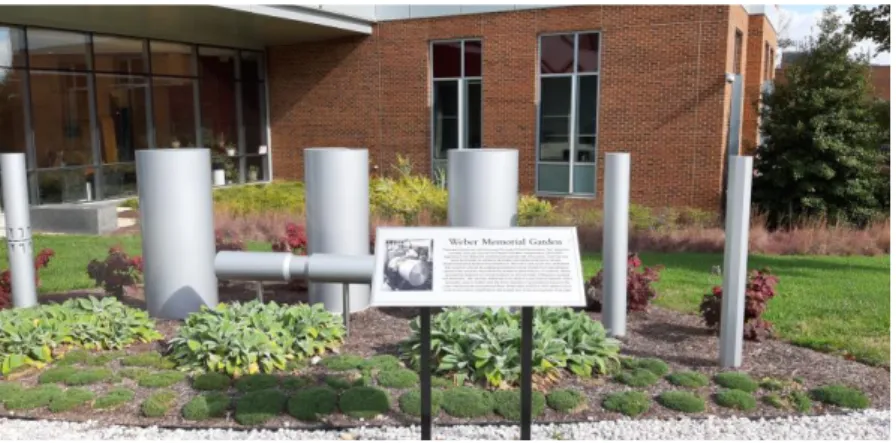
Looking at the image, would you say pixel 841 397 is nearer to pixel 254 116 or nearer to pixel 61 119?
pixel 61 119

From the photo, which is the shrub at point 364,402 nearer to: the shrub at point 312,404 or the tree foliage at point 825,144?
the shrub at point 312,404

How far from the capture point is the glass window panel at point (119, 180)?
55.8 feet

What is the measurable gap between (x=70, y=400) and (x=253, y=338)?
121 centimetres

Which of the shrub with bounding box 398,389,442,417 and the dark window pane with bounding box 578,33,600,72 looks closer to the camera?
the shrub with bounding box 398,389,442,417

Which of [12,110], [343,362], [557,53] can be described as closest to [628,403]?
[343,362]

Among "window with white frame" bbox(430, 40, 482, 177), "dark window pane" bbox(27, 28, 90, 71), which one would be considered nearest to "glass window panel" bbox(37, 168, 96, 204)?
"dark window pane" bbox(27, 28, 90, 71)

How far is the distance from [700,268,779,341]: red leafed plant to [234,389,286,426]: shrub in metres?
3.52

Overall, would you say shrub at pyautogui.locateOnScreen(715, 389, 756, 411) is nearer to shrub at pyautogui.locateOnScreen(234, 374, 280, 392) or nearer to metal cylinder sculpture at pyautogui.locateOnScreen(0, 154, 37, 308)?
shrub at pyautogui.locateOnScreen(234, 374, 280, 392)

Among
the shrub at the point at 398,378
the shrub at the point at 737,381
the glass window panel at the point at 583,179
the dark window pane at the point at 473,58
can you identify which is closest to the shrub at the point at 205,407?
the shrub at the point at 398,378

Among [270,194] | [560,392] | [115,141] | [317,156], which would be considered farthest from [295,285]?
[115,141]

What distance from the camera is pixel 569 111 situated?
16500mm

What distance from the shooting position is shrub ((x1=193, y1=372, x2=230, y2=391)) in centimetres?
494

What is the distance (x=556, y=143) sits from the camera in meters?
16.8

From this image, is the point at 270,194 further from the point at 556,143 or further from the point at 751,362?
the point at 751,362
